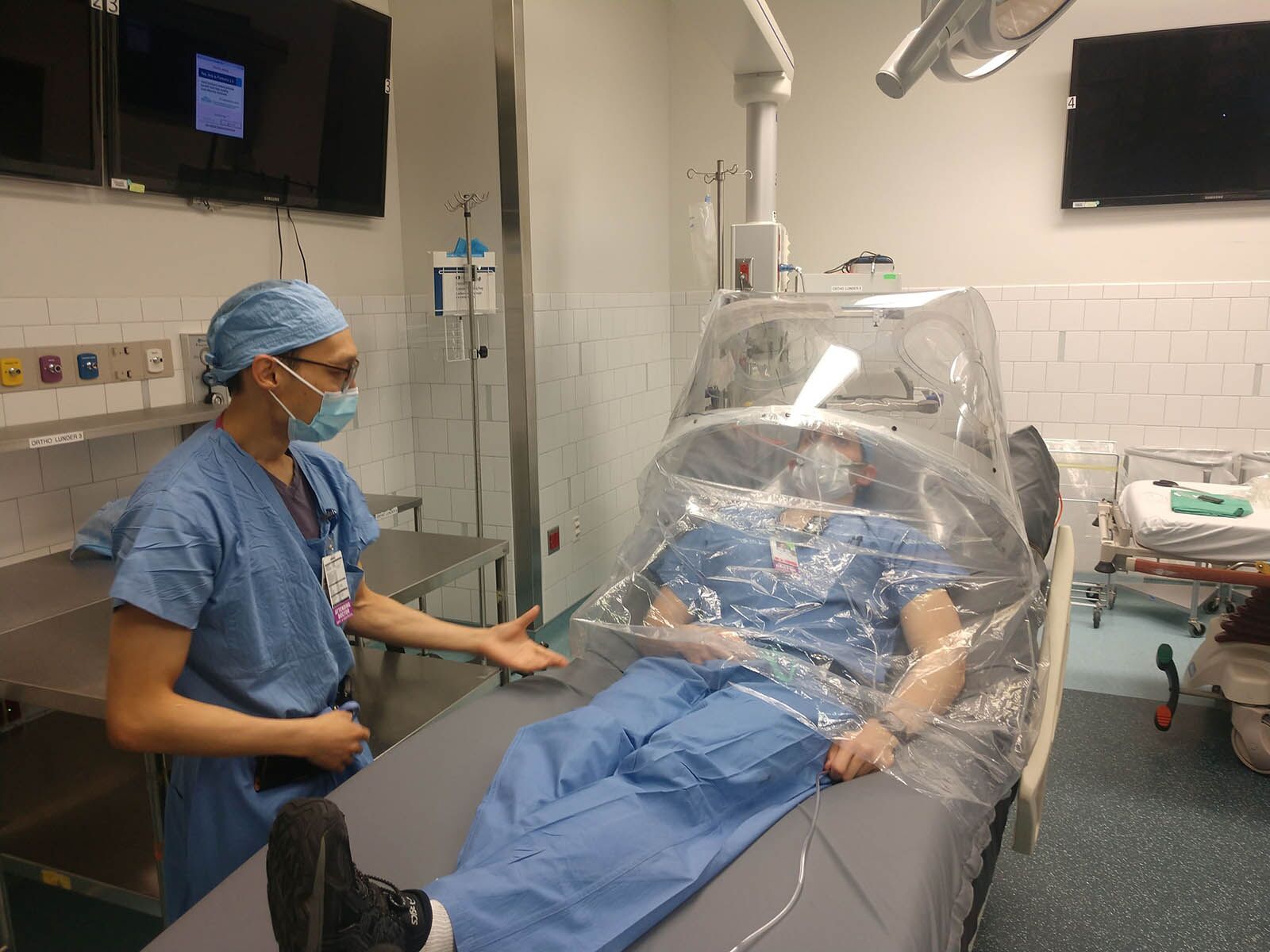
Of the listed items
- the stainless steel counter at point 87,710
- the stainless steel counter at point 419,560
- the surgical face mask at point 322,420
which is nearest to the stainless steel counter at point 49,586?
the stainless steel counter at point 87,710

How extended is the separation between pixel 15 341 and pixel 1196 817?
11.7 ft

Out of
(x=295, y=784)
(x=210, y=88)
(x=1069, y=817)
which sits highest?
(x=210, y=88)

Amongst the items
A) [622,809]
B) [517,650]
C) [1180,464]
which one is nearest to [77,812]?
[517,650]

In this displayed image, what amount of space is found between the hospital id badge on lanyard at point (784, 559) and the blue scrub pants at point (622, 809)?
320 mm

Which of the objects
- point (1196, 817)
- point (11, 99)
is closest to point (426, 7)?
point (11, 99)

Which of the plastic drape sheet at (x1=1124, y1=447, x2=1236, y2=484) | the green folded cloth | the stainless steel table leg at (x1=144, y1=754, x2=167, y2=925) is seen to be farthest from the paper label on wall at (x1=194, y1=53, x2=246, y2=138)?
the plastic drape sheet at (x1=1124, y1=447, x2=1236, y2=484)

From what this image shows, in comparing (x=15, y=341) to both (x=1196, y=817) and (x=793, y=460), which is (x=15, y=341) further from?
(x=1196, y=817)

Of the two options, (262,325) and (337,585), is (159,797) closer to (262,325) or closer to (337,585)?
(337,585)

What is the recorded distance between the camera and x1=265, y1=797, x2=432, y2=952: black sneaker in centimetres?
102

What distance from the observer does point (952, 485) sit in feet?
7.04

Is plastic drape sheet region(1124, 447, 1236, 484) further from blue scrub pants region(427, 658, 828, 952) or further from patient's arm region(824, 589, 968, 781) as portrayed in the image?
blue scrub pants region(427, 658, 828, 952)

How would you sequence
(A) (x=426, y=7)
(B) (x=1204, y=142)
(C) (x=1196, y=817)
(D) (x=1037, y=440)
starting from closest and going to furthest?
(C) (x=1196, y=817)
(D) (x=1037, y=440)
(A) (x=426, y=7)
(B) (x=1204, y=142)

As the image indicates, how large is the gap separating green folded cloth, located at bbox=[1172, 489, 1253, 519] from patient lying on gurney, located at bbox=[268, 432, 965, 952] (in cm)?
131

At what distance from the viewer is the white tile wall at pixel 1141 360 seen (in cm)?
415
